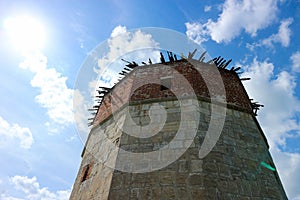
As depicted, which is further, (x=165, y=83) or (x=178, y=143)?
(x=165, y=83)

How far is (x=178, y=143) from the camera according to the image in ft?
16.8

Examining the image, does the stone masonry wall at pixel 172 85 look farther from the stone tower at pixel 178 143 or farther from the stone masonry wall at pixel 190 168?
the stone masonry wall at pixel 190 168

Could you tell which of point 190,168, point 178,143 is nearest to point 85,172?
point 178,143

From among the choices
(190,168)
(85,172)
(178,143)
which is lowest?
(190,168)

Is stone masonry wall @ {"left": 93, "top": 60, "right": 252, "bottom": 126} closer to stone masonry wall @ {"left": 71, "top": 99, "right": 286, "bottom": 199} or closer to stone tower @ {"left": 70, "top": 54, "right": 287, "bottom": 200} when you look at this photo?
stone tower @ {"left": 70, "top": 54, "right": 287, "bottom": 200}

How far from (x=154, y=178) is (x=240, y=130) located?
8.11ft

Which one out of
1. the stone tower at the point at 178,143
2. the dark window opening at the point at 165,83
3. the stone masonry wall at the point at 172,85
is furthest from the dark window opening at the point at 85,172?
the dark window opening at the point at 165,83

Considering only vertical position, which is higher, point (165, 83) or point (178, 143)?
point (165, 83)

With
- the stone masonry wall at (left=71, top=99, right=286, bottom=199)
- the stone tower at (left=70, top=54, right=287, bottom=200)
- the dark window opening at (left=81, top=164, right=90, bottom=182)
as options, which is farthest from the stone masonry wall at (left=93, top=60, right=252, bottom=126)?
the dark window opening at (left=81, top=164, right=90, bottom=182)

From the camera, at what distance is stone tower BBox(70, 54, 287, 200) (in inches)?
182

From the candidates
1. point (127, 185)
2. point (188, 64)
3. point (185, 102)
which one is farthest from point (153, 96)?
point (127, 185)

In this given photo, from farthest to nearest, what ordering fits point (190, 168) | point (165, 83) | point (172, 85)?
1. point (165, 83)
2. point (172, 85)
3. point (190, 168)

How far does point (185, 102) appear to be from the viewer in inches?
235

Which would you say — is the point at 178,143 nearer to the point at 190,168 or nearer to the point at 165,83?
the point at 190,168
